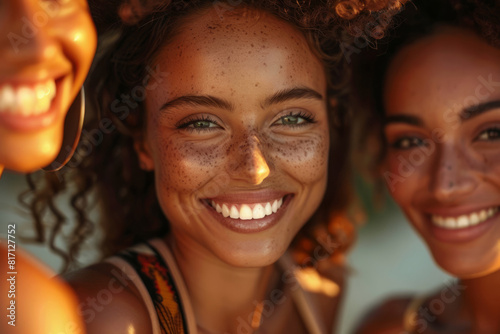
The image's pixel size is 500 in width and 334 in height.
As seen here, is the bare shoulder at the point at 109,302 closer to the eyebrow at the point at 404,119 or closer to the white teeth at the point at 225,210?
the white teeth at the point at 225,210

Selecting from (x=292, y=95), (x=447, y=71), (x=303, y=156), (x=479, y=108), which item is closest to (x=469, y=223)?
(x=479, y=108)

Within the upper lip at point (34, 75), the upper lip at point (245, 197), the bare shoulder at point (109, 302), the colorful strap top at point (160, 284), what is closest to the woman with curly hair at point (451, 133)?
the upper lip at point (245, 197)

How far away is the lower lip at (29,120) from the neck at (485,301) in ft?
5.63

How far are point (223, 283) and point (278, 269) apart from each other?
1.09 feet

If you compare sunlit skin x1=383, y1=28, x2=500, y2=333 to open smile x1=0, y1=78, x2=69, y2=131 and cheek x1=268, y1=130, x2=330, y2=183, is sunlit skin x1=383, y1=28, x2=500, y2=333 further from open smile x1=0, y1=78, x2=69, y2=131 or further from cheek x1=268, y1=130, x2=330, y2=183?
open smile x1=0, y1=78, x2=69, y2=131

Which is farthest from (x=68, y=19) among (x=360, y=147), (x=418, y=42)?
(x=360, y=147)

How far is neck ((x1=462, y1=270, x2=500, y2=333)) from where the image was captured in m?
2.27

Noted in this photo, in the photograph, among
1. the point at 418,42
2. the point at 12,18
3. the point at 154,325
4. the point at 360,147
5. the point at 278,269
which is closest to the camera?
the point at 12,18

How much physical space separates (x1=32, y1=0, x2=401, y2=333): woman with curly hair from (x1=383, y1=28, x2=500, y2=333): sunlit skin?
31 cm

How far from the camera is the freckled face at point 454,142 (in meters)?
2.01

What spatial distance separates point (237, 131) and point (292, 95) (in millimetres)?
216

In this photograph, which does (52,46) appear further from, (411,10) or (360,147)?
(360,147)

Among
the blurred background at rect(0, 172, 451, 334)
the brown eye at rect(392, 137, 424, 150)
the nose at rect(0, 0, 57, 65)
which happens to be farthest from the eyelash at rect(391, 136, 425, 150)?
the blurred background at rect(0, 172, 451, 334)

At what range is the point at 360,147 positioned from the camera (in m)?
2.75
